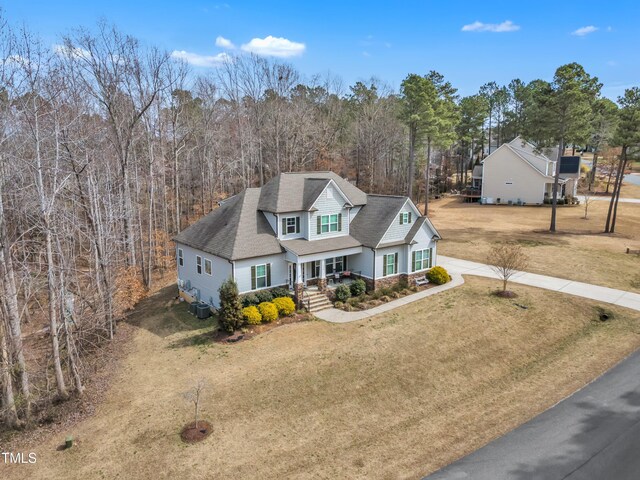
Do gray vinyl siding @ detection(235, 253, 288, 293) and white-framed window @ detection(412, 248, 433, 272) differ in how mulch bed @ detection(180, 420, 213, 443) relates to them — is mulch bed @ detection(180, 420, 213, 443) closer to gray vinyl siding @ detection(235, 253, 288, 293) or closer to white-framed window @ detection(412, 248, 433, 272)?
gray vinyl siding @ detection(235, 253, 288, 293)

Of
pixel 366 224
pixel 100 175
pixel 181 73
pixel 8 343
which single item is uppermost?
pixel 181 73

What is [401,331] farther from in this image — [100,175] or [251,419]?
[100,175]

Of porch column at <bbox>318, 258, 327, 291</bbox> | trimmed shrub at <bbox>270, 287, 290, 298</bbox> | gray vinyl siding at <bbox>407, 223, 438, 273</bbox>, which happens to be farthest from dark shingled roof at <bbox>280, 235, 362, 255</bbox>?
gray vinyl siding at <bbox>407, 223, 438, 273</bbox>

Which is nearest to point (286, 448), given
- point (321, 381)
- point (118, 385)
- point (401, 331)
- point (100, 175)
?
point (321, 381)

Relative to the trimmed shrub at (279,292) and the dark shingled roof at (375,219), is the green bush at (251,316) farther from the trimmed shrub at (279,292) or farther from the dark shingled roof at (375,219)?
the dark shingled roof at (375,219)

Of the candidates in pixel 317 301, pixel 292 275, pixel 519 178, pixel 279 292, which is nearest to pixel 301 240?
pixel 292 275
